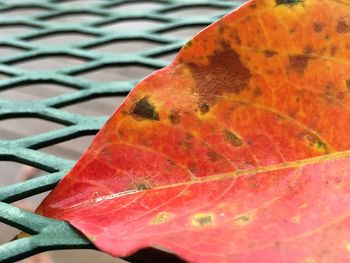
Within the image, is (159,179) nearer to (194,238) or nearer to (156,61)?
(194,238)

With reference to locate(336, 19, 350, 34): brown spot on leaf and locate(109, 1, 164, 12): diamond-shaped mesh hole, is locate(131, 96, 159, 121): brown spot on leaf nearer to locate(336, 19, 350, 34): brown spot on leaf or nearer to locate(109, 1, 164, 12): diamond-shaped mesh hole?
locate(336, 19, 350, 34): brown spot on leaf

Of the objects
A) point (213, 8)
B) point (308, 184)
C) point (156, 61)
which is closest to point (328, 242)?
point (308, 184)

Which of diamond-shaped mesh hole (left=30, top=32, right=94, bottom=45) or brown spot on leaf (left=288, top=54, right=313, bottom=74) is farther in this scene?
diamond-shaped mesh hole (left=30, top=32, right=94, bottom=45)

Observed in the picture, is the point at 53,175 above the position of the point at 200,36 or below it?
below

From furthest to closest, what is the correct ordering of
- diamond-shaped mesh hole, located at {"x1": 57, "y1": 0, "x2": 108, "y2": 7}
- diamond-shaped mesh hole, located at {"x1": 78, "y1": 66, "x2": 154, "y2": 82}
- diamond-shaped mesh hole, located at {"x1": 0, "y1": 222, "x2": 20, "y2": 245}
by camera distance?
diamond-shaped mesh hole, located at {"x1": 57, "y1": 0, "x2": 108, "y2": 7}
diamond-shaped mesh hole, located at {"x1": 78, "y1": 66, "x2": 154, "y2": 82}
diamond-shaped mesh hole, located at {"x1": 0, "y1": 222, "x2": 20, "y2": 245}

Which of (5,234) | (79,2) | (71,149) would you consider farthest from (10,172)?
(79,2)

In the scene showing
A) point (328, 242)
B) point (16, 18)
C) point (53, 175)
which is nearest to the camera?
point (328, 242)

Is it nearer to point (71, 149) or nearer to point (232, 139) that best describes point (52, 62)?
point (71, 149)

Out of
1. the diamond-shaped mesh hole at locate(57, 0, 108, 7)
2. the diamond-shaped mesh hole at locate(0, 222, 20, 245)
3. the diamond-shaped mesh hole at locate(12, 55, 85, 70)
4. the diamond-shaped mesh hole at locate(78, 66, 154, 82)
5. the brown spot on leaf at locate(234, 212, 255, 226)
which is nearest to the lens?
the brown spot on leaf at locate(234, 212, 255, 226)

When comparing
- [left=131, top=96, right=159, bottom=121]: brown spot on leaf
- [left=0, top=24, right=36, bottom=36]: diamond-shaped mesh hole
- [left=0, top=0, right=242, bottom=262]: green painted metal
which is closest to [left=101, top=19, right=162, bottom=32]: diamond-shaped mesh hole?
[left=0, top=0, right=242, bottom=262]: green painted metal
